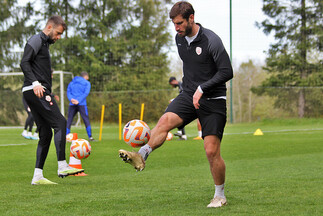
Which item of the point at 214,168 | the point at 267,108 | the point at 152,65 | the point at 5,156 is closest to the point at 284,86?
the point at 267,108

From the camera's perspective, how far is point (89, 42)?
28.9m

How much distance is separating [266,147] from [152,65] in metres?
17.3

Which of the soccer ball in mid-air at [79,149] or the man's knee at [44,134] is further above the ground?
the man's knee at [44,134]

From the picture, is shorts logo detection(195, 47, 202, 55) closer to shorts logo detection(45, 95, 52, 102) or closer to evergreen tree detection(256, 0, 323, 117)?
shorts logo detection(45, 95, 52, 102)

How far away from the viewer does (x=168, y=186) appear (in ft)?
20.7

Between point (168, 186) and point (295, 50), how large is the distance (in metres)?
22.9

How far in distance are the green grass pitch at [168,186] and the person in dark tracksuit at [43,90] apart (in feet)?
1.43

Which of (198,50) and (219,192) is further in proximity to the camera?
(219,192)

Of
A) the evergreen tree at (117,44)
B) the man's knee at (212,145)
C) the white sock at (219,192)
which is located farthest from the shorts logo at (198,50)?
the evergreen tree at (117,44)

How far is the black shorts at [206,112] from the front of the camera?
492 centimetres

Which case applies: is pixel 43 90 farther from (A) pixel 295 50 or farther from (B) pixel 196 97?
(A) pixel 295 50

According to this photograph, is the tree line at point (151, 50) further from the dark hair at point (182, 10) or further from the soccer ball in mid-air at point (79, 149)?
the dark hair at point (182, 10)

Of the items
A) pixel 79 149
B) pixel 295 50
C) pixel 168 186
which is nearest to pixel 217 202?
pixel 168 186

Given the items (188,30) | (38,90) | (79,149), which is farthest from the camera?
(79,149)
